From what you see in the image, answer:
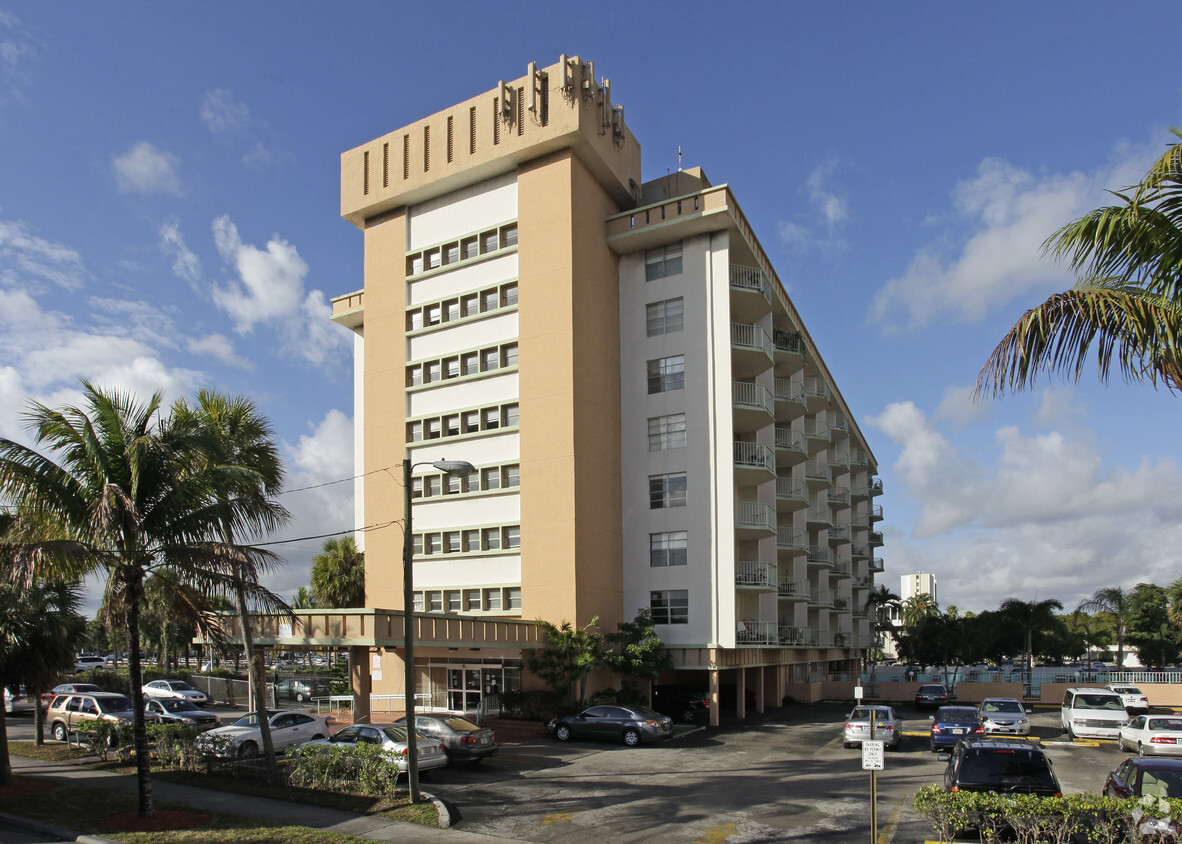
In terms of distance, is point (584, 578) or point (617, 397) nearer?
point (584, 578)

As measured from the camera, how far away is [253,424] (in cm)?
2647

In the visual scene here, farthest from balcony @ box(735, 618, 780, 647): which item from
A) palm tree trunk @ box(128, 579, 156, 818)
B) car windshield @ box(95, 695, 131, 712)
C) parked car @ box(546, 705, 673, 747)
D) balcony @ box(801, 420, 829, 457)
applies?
palm tree trunk @ box(128, 579, 156, 818)

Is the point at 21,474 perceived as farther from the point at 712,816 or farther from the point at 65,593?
the point at 712,816

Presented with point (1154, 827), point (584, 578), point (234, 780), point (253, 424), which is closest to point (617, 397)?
point (584, 578)

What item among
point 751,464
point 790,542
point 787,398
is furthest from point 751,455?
point 790,542

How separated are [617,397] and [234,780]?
24641 millimetres

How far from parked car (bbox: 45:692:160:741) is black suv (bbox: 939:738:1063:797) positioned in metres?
26.4

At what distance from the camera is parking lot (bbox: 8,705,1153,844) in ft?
58.3

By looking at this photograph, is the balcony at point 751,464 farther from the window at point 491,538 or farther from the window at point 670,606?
the window at point 491,538

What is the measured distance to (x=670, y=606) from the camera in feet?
131

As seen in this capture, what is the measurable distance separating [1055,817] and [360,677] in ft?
66.3

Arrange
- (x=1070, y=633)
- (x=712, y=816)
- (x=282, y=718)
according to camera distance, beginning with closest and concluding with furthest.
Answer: (x=712, y=816) < (x=282, y=718) < (x=1070, y=633)

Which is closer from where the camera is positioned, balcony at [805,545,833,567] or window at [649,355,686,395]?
window at [649,355,686,395]

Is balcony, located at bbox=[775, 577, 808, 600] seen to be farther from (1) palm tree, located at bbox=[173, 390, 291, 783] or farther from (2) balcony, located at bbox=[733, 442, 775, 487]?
(1) palm tree, located at bbox=[173, 390, 291, 783]
